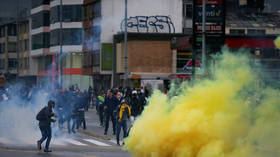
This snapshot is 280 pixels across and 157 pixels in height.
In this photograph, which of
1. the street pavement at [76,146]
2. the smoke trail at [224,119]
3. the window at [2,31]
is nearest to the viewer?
the smoke trail at [224,119]

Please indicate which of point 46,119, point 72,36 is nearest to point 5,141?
point 46,119

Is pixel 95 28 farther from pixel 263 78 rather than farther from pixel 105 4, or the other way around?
pixel 263 78

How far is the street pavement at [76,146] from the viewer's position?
20702mm

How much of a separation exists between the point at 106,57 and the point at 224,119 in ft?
182

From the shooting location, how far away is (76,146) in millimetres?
23688

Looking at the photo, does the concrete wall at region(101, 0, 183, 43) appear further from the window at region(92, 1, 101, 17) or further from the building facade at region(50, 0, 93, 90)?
the building facade at region(50, 0, 93, 90)

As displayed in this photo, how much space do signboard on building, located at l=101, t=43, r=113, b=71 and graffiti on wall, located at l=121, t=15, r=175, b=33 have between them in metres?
3.11

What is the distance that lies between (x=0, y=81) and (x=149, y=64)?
13.9 metres

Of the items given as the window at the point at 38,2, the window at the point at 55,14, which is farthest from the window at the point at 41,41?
the window at the point at 55,14

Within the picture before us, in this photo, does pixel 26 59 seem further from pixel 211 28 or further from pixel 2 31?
pixel 211 28

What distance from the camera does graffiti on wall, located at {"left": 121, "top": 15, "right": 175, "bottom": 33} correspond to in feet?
207

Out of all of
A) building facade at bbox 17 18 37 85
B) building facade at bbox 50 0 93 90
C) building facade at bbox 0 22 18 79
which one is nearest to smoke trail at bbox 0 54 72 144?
building facade at bbox 50 0 93 90

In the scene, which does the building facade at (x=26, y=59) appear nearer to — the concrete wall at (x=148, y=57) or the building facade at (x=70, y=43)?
the building facade at (x=70, y=43)

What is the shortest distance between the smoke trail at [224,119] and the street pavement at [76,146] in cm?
916
